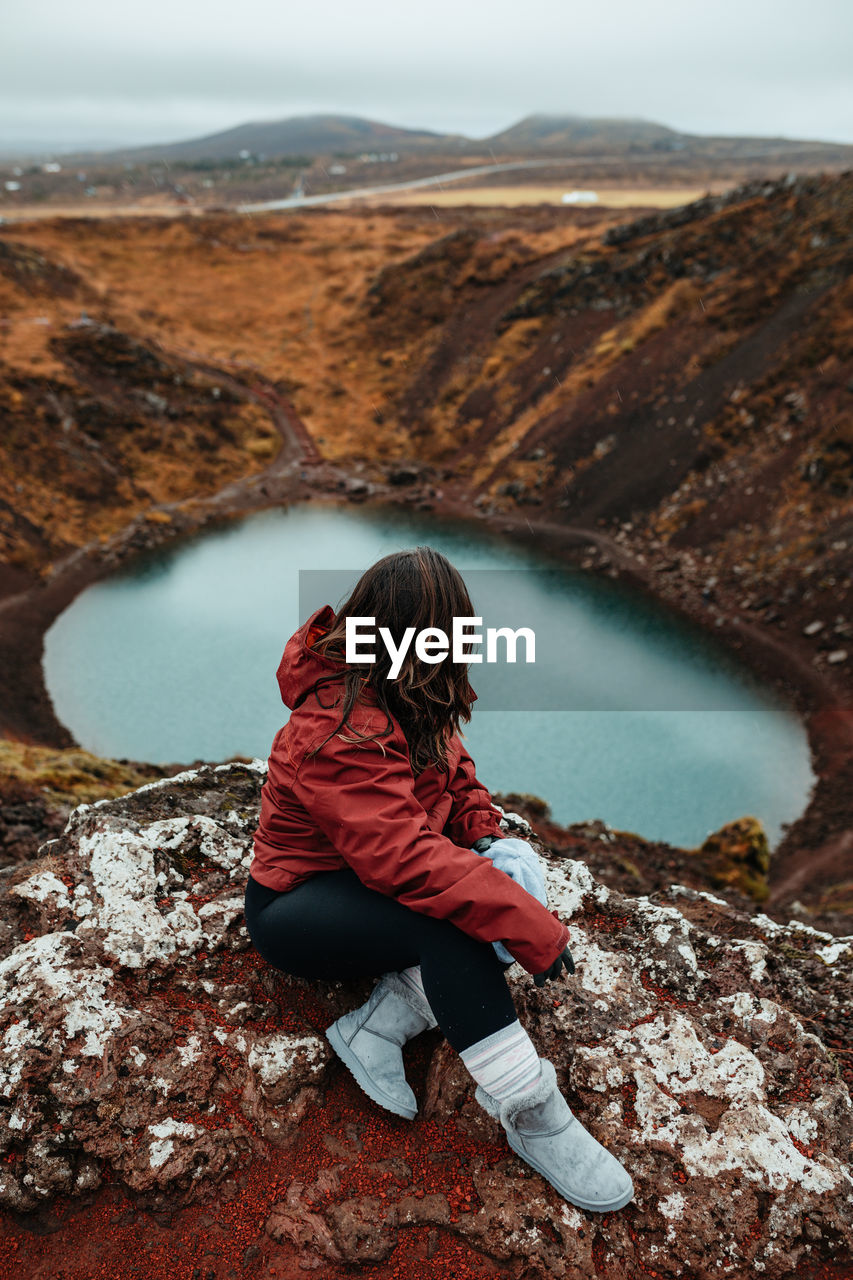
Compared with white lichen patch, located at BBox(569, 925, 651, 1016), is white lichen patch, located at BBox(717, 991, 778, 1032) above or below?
below

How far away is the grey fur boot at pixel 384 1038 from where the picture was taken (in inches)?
143

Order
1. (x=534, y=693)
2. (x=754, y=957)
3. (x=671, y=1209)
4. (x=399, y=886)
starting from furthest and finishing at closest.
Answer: (x=534, y=693), (x=754, y=957), (x=671, y=1209), (x=399, y=886)

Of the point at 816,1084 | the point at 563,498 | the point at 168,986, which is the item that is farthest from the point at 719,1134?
the point at 563,498

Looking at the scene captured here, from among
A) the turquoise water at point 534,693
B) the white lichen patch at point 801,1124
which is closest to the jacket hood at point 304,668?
the white lichen patch at point 801,1124

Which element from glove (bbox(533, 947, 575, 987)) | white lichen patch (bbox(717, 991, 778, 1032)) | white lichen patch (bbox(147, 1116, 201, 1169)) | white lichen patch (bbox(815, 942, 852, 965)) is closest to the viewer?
glove (bbox(533, 947, 575, 987))

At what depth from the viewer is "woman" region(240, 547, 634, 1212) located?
10.1 ft

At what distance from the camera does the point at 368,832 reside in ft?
10.0

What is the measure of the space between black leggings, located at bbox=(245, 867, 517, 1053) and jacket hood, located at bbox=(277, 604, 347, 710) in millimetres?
921

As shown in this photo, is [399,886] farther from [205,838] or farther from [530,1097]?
[205,838]

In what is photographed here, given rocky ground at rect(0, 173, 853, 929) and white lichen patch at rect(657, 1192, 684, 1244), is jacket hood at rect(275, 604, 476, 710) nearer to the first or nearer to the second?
white lichen patch at rect(657, 1192, 684, 1244)

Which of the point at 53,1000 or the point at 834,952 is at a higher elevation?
the point at 53,1000

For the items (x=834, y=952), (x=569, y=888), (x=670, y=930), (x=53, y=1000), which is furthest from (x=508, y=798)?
(x=53, y=1000)

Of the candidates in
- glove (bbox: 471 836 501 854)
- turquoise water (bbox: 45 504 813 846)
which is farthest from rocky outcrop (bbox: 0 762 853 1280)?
turquoise water (bbox: 45 504 813 846)

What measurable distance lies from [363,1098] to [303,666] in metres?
2.45
